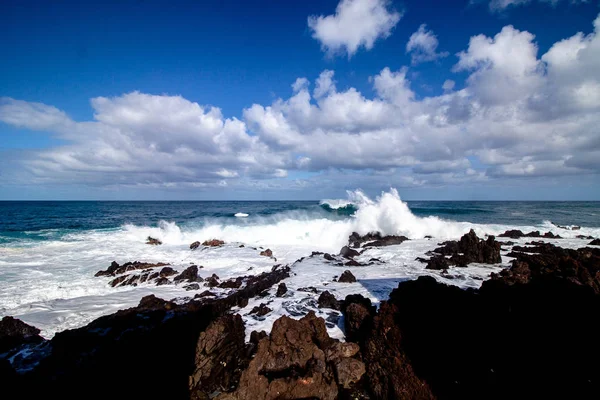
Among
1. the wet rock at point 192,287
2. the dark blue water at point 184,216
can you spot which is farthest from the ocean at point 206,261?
the dark blue water at point 184,216

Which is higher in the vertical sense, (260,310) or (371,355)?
(371,355)

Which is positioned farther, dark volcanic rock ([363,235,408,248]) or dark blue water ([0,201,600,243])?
dark blue water ([0,201,600,243])

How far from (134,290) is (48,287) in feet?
12.6

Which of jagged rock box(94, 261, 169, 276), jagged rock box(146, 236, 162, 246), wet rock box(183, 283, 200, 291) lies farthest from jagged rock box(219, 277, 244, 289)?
jagged rock box(146, 236, 162, 246)

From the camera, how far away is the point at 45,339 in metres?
7.60

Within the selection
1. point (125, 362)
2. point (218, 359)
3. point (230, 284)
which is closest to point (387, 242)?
point (230, 284)

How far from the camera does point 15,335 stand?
288 inches

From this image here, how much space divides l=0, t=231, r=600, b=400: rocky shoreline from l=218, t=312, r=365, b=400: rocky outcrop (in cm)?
2

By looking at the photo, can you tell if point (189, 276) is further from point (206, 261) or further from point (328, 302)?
point (328, 302)

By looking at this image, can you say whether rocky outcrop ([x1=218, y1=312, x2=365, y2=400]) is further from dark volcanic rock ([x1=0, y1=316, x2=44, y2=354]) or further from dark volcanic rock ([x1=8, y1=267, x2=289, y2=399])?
dark volcanic rock ([x1=0, y1=316, x2=44, y2=354])

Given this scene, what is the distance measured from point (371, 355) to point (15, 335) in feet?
29.4

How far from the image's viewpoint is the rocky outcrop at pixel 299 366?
15.6 feet

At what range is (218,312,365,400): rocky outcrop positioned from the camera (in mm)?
4754

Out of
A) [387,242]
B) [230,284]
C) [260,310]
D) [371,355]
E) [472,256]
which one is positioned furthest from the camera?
[387,242]
